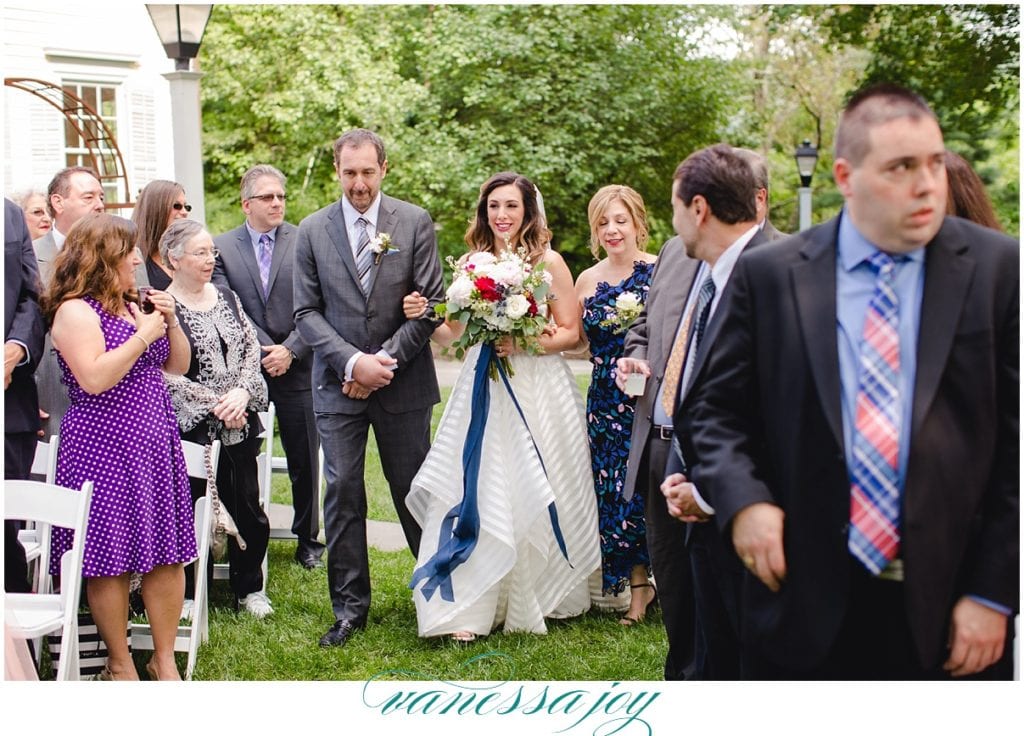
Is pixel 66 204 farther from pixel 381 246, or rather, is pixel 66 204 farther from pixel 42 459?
pixel 381 246

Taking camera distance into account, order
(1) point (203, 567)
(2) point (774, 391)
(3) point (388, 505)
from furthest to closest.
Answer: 1. (3) point (388, 505)
2. (1) point (203, 567)
3. (2) point (774, 391)

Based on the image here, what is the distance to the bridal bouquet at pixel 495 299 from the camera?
4.94 m

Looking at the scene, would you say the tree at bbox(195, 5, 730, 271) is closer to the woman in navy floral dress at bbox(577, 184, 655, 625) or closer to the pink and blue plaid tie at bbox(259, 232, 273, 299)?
the pink and blue plaid tie at bbox(259, 232, 273, 299)

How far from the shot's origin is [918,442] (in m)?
2.54

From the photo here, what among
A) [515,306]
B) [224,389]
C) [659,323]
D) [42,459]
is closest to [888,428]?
[659,323]

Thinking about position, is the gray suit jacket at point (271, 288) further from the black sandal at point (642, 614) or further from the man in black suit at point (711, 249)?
the man in black suit at point (711, 249)

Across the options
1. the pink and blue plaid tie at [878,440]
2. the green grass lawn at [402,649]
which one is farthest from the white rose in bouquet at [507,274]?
the pink and blue plaid tie at [878,440]

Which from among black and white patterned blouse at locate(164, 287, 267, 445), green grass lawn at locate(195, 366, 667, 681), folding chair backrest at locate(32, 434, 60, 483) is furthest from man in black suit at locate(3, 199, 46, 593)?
green grass lawn at locate(195, 366, 667, 681)

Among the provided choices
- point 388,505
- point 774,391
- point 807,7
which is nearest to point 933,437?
point 774,391

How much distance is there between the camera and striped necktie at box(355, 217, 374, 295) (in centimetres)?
518

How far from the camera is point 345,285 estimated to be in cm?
518

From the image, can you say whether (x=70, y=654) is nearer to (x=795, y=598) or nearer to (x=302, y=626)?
(x=302, y=626)

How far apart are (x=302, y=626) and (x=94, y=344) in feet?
6.27
